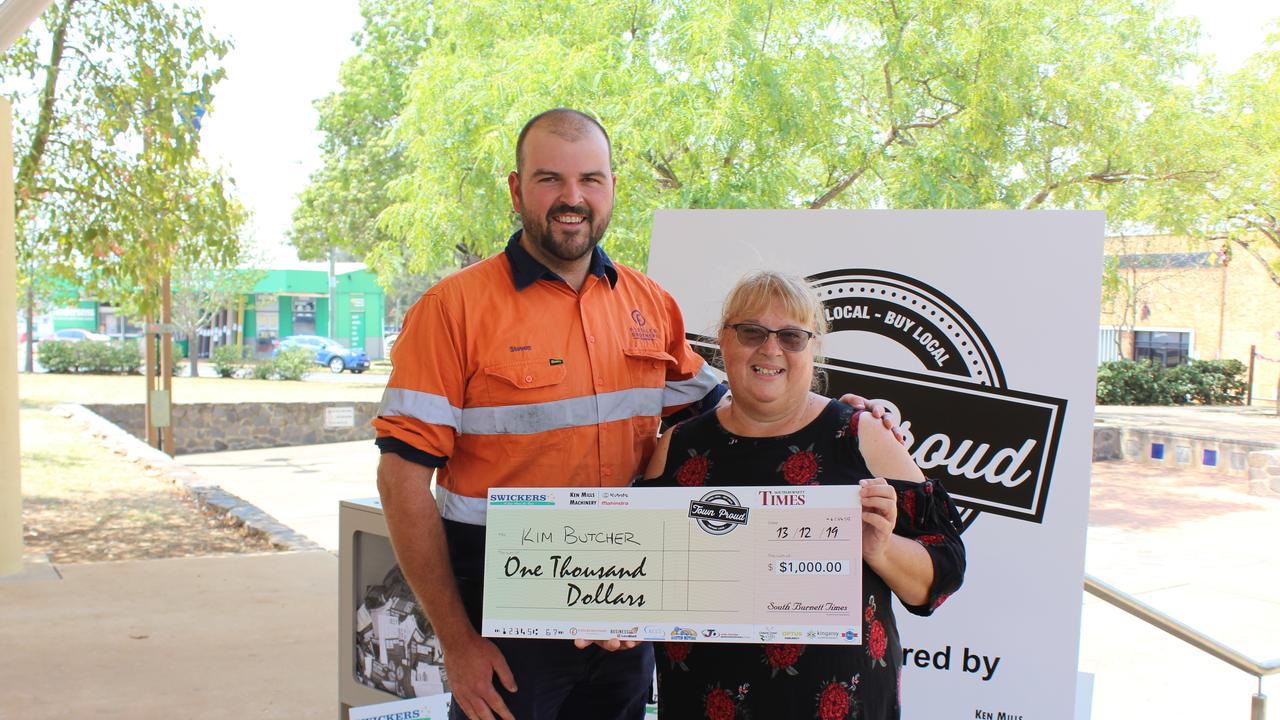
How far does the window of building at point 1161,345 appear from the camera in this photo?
26453mm

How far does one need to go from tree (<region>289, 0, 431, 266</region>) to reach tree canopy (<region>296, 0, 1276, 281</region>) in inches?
341

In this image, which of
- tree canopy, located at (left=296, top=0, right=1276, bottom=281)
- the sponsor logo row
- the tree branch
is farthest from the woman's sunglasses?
the tree branch

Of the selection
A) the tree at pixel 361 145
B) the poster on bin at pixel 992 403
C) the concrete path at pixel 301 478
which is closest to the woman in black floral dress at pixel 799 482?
the poster on bin at pixel 992 403

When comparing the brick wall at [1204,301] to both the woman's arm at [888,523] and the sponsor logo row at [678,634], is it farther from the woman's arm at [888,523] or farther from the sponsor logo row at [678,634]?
the sponsor logo row at [678,634]

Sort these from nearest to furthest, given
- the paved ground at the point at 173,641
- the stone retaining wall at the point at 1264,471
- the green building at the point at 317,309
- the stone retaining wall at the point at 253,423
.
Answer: the paved ground at the point at 173,641 → the stone retaining wall at the point at 1264,471 → the stone retaining wall at the point at 253,423 → the green building at the point at 317,309

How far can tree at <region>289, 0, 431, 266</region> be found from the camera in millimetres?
21062

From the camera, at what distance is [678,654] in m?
1.88

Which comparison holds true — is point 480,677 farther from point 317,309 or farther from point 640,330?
point 317,309

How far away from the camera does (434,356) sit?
1.93 m

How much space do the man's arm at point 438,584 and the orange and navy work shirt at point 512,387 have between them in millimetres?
57

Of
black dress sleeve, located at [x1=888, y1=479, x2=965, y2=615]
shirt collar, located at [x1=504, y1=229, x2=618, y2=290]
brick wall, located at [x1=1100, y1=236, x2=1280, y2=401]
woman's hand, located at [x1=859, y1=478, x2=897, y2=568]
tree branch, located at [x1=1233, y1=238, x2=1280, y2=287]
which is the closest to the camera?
woman's hand, located at [x1=859, y1=478, x2=897, y2=568]

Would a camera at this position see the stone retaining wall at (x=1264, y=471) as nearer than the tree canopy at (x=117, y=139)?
No

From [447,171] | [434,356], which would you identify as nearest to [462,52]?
[447,171]

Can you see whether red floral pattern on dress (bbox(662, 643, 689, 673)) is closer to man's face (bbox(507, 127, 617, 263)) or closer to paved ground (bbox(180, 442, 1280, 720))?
man's face (bbox(507, 127, 617, 263))
